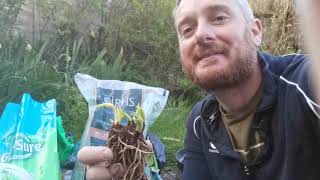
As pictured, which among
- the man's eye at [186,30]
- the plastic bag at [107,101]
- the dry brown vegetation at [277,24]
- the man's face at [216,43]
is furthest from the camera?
the dry brown vegetation at [277,24]

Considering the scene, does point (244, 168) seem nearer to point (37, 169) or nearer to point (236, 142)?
point (236, 142)

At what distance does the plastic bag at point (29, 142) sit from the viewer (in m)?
2.14

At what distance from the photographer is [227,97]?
1.69 metres

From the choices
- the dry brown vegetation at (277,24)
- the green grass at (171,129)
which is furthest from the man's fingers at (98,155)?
the dry brown vegetation at (277,24)

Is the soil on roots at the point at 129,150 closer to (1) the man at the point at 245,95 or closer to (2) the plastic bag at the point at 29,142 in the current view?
(1) the man at the point at 245,95

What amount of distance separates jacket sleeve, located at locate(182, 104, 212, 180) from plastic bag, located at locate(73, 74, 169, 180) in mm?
380

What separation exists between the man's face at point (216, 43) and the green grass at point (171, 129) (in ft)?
6.28

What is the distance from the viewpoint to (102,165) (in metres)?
1.81

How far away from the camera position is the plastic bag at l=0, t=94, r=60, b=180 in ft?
7.03

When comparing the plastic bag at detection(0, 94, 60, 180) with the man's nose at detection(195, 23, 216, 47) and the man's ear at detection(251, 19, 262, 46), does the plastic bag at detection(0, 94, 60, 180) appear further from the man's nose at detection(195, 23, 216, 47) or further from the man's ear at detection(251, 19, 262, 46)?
the man's ear at detection(251, 19, 262, 46)

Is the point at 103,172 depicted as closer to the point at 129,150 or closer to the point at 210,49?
the point at 129,150

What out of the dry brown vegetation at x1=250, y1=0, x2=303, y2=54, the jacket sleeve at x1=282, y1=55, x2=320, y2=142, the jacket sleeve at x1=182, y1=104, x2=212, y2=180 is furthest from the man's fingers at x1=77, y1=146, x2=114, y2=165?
the dry brown vegetation at x1=250, y1=0, x2=303, y2=54

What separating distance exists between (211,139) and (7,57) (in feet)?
7.20

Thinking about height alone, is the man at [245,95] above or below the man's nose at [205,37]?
below
